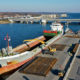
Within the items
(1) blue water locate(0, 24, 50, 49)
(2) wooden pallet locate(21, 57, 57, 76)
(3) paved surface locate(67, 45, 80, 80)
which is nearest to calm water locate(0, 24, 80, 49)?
(1) blue water locate(0, 24, 50, 49)

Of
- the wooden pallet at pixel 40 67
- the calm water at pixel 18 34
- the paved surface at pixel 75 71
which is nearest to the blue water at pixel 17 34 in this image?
the calm water at pixel 18 34

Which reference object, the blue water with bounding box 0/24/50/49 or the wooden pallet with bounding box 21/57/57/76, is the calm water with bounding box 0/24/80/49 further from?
the wooden pallet with bounding box 21/57/57/76

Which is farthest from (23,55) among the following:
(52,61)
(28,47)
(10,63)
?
(28,47)

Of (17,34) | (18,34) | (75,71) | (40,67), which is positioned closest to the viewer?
(75,71)

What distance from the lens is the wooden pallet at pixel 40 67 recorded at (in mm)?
22891

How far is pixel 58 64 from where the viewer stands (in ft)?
88.8

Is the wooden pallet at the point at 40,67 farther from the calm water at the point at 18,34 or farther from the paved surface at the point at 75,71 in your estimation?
the calm water at the point at 18,34

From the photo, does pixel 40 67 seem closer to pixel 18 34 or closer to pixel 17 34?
pixel 17 34

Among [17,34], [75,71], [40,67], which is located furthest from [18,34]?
[75,71]

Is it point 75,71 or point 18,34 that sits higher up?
point 75,71

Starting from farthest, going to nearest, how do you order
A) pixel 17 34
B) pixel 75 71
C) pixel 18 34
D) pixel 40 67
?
pixel 18 34 < pixel 17 34 < pixel 40 67 < pixel 75 71

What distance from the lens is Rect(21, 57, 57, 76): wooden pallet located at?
22.9m

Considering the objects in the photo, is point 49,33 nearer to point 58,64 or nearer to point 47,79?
point 58,64

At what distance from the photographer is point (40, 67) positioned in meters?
25.0
